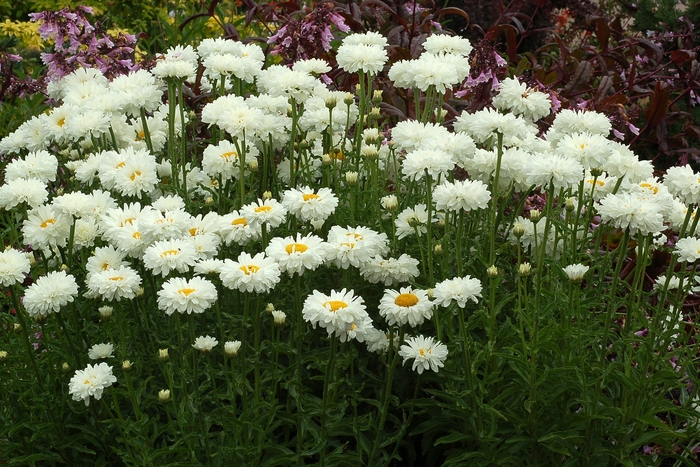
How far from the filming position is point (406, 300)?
230 centimetres

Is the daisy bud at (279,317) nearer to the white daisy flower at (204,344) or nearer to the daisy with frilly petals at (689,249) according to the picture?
the white daisy flower at (204,344)

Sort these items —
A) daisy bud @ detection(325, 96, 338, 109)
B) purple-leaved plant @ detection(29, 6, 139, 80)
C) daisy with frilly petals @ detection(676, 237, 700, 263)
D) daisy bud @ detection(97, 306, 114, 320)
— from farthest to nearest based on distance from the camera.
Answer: purple-leaved plant @ detection(29, 6, 139, 80), daisy bud @ detection(325, 96, 338, 109), daisy bud @ detection(97, 306, 114, 320), daisy with frilly petals @ detection(676, 237, 700, 263)

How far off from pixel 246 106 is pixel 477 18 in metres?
5.45

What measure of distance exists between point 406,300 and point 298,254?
350 mm

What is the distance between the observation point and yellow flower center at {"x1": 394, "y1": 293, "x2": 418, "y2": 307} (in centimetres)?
229

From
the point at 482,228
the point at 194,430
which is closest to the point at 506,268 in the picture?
the point at 482,228

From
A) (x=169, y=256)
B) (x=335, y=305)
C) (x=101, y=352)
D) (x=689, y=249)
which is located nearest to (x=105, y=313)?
(x=101, y=352)

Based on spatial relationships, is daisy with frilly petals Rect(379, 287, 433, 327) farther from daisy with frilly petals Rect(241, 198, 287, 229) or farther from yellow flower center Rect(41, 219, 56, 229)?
yellow flower center Rect(41, 219, 56, 229)

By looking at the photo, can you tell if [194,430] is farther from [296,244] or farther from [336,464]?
[296,244]

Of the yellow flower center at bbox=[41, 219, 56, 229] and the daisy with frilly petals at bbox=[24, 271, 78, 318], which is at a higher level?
the yellow flower center at bbox=[41, 219, 56, 229]

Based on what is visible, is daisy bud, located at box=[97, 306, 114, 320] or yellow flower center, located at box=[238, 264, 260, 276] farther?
daisy bud, located at box=[97, 306, 114, 320]

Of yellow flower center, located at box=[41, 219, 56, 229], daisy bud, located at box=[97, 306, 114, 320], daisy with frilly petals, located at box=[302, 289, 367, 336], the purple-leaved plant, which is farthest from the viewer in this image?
the purple-leaved plant

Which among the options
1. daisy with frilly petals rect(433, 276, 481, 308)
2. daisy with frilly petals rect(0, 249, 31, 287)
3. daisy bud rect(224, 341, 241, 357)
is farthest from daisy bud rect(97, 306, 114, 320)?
daisy with frilly petals rect(433, 276, 481, 308)

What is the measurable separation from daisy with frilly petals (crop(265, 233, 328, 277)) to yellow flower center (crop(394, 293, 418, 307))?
25 centimetres
